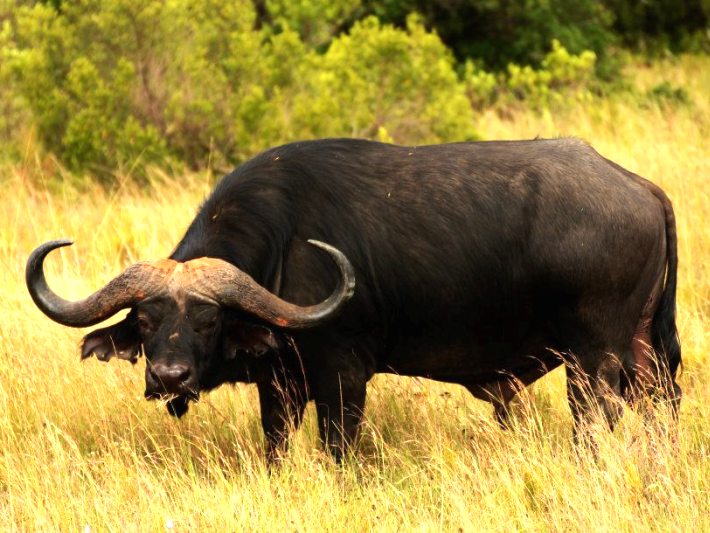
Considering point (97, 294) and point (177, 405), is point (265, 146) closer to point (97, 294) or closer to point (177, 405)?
point (177, 405)

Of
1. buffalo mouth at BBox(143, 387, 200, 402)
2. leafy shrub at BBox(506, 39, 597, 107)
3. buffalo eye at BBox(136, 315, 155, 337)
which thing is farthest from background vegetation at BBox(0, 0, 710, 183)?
buffalo mouth at BBox(143, 387, 200, 402)

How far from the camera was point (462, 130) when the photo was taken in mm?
12609

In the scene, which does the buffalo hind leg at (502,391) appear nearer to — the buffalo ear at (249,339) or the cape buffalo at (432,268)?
the cape buffalo at (432,268)

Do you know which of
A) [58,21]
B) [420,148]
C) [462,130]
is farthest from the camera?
[462,130]

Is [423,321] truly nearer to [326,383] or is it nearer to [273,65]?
[326,383]

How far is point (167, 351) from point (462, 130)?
7.65 m

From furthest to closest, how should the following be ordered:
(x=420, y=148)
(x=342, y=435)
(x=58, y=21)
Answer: (x=58, y=21) < (x=420, y=148) < (x=342, y=435)

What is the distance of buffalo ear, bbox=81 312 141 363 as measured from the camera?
18.9ft

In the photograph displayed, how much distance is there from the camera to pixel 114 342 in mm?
5785

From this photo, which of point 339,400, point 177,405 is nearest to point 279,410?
point 339,400

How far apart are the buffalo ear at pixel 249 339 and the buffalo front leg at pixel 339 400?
1.00 feet

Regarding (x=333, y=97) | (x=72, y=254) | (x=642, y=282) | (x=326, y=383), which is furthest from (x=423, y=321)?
(x=333, y=97)

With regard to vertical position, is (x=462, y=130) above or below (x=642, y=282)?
below

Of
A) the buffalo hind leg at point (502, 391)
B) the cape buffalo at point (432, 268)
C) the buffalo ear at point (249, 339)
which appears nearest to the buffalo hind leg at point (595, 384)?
the cape buffalo at point (432, 268)
